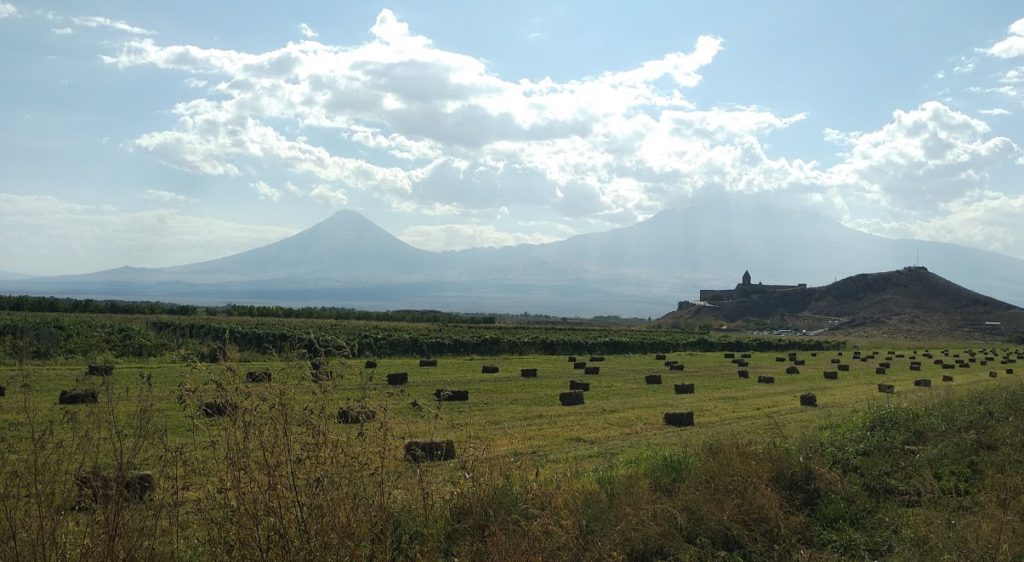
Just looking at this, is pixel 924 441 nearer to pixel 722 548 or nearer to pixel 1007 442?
pixel 1007 442

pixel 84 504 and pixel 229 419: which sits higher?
pixel 229 419

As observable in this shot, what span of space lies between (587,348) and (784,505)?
46.8 metres

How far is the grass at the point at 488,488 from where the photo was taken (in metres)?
6.69

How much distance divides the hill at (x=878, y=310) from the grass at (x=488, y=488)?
113 meters

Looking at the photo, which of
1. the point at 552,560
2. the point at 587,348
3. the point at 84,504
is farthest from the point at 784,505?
the point at 587,348

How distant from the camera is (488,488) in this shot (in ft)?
29.0

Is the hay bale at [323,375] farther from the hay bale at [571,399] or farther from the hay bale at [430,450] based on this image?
the hay bale at [571,399]

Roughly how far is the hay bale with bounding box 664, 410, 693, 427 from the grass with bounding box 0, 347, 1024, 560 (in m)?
2.43

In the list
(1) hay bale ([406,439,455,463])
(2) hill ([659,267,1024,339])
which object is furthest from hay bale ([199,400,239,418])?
(2) hill ([659,267,1024,339])

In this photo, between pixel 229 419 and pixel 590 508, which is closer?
pixel 229 419

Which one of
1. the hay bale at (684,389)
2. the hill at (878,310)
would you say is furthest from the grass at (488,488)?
the hill at (878,310)

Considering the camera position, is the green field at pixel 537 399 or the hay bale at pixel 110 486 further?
the green field at pixel 537 399

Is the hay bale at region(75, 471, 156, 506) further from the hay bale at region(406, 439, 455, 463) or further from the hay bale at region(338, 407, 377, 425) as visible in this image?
the hay bale at region(406, 439, 455, 463)

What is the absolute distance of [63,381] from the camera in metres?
23.1
